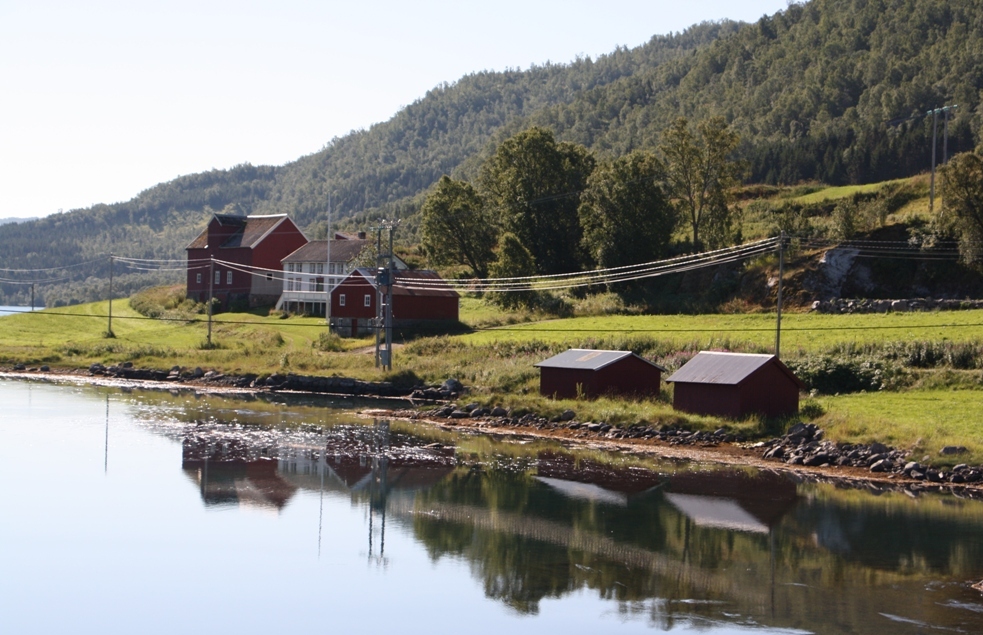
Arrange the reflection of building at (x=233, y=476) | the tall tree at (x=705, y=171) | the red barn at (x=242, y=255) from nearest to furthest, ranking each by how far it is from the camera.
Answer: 1. the reflection of building at (x=233, y=476)
2. the tall tree at (x=705, y=171)
3. the red barn at (x=242, y=255)

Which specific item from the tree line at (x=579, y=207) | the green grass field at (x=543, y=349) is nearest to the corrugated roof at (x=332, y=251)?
the tree line at (x=579, y=207)

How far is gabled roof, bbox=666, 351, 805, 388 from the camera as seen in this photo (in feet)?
122

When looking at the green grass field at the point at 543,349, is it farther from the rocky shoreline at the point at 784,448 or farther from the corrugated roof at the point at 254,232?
the corrugated roof at the point at 254,232

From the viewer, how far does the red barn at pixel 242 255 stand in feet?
279

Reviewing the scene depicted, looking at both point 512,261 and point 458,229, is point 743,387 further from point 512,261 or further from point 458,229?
point 458,229

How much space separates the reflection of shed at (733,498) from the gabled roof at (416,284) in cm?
3482

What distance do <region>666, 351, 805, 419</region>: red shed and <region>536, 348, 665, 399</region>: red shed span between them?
12.6 ft

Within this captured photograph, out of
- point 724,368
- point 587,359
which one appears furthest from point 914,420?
point 587,359

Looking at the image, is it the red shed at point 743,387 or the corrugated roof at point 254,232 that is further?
the corrugated roof at point 254,232

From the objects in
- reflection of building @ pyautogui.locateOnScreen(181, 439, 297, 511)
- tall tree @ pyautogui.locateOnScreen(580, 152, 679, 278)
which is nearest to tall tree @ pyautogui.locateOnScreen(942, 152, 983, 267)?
tall tree @ pyautogui.locateOnScreen(580, 152, 679, 278)

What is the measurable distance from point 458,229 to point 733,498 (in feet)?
178

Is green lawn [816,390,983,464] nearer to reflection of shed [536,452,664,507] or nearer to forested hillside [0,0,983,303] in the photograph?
reflection of shed [536,452,664,507]

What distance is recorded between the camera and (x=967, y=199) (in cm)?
5175

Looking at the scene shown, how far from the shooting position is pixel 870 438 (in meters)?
33.9
